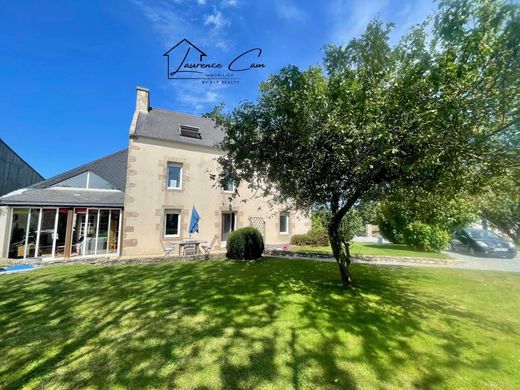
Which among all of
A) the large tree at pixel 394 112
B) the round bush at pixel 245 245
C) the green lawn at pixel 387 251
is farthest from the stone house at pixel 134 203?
the large tree at pixel 394 112

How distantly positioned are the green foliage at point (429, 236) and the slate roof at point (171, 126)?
46.5 feet

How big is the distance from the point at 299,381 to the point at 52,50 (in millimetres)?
15635

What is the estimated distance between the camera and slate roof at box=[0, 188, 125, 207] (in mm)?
12034

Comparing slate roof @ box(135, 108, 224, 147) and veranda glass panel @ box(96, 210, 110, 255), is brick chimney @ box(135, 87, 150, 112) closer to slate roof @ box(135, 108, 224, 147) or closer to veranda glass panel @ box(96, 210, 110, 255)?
slate roof @ box(135, 108, 224, 147)

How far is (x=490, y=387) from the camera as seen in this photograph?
10.3 feet

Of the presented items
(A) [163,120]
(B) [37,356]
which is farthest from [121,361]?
(A) [163,120]

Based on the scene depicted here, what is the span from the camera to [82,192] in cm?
1463

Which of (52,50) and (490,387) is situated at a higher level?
(52,50)

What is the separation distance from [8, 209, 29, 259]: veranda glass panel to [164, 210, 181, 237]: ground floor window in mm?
7113

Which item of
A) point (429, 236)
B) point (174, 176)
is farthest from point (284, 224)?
point (429, 236)

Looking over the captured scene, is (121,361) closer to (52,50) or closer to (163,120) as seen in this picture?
(52,50)

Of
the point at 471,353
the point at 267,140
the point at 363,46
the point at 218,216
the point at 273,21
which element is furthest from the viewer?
the point at 218,216

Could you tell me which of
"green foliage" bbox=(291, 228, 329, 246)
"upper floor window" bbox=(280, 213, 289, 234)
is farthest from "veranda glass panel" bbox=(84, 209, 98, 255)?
"green foliage" bbox=(291, 228, 329, 246)

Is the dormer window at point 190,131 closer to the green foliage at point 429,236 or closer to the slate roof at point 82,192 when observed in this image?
the slate roof at point 82,192
